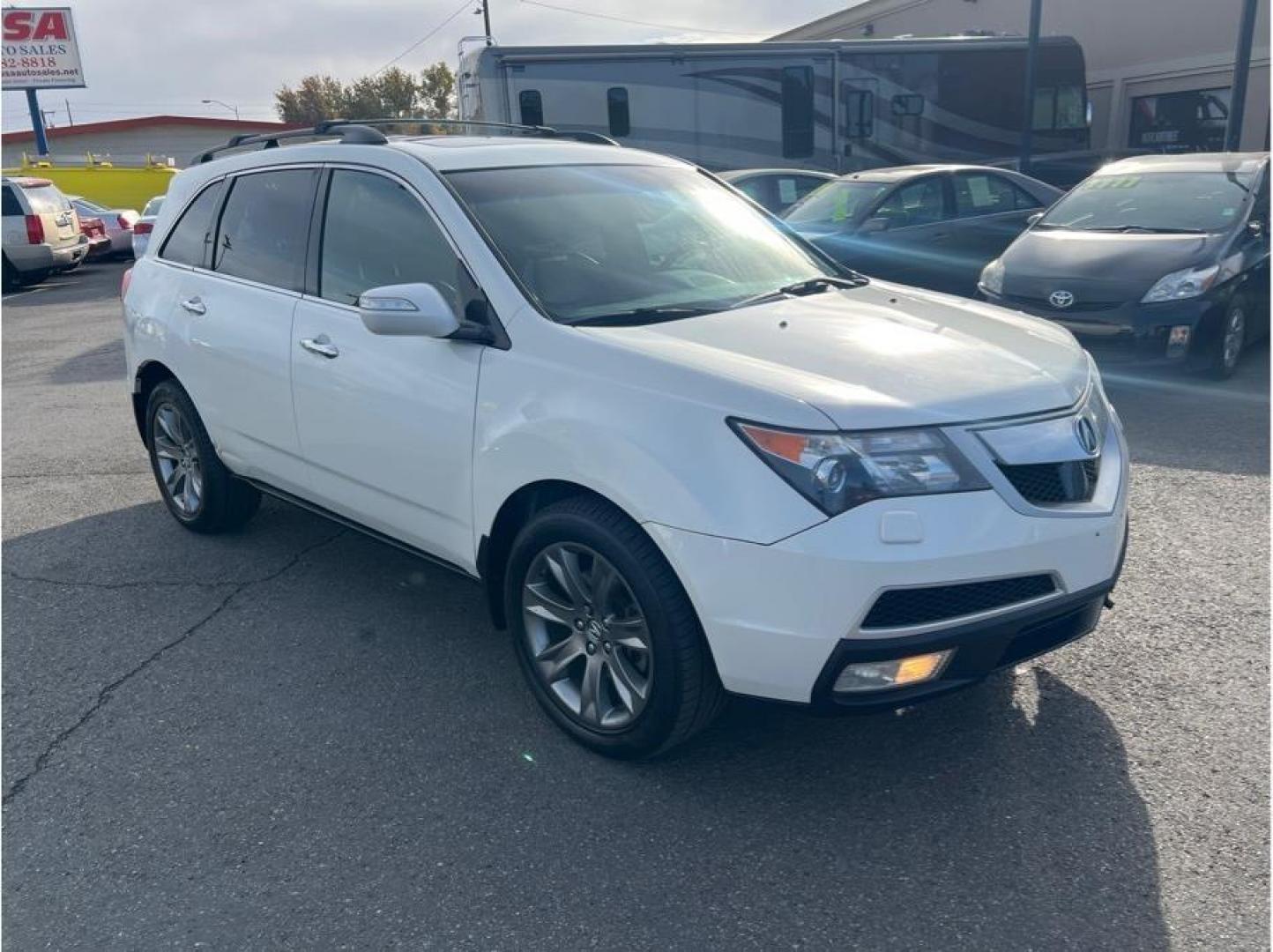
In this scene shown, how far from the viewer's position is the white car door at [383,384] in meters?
3.50

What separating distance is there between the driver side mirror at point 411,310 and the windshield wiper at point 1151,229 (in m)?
6.88

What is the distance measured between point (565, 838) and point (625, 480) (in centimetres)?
97

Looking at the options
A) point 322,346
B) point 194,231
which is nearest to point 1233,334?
point 322,346

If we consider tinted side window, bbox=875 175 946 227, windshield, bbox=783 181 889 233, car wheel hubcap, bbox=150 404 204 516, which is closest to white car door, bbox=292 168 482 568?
car wheel hubcap, bbox=150 404 204 516

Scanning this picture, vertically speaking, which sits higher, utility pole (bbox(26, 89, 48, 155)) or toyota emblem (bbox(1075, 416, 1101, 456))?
utility pole (bbox(26, 89, 48, 155))

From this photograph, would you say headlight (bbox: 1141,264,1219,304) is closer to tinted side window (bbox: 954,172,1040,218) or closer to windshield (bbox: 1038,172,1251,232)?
windshield (bbox: 1038,172,1251,232)

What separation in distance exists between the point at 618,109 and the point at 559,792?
48.0 ft

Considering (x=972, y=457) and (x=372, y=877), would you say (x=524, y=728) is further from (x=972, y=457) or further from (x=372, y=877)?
(x=972, y=457)

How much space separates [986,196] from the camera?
10.9m

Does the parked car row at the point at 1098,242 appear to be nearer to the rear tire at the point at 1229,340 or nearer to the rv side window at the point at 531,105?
the rear tire at the point at 1229,340

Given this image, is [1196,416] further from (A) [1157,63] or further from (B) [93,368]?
(A) [1157,63]

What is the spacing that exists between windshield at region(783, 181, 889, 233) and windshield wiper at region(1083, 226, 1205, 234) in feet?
7.20

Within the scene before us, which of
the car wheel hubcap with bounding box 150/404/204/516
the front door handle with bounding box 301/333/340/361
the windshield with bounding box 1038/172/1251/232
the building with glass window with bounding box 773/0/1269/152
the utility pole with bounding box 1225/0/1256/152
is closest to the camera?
the front door handle with bounding box 301/333/340/361

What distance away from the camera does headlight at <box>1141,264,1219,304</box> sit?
7484 millimetres
